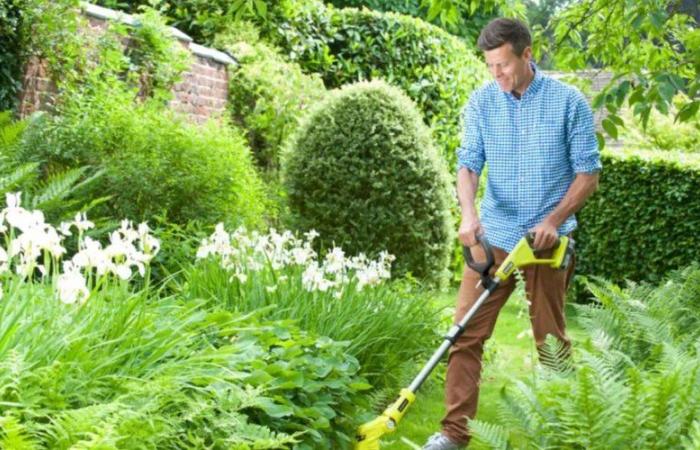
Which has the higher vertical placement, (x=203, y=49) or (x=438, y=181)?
(x=203, y=49)

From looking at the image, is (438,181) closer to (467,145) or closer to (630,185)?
(630,185)

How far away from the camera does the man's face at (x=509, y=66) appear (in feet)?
15.4

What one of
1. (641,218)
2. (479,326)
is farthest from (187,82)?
(479,326)

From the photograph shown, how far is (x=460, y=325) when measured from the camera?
458 centimetres

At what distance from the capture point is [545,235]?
4.57m

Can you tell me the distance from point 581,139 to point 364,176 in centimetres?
461

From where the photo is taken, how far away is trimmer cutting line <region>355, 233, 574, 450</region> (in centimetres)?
418

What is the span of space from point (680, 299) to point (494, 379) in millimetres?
2102

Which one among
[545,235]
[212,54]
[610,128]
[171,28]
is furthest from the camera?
[212,54]

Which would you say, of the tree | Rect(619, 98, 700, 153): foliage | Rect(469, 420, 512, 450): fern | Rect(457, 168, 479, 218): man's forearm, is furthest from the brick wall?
Rect(619, 98, 700, 153): foliage

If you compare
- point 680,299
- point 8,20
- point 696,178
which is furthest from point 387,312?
point 696,178

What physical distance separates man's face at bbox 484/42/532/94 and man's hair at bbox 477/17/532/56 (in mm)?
24

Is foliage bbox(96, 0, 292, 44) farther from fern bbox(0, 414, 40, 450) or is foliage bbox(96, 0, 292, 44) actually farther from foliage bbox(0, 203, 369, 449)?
fern bbox(0, 414, 40, 450)

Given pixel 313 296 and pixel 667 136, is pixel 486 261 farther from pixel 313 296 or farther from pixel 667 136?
pixel 667 136
